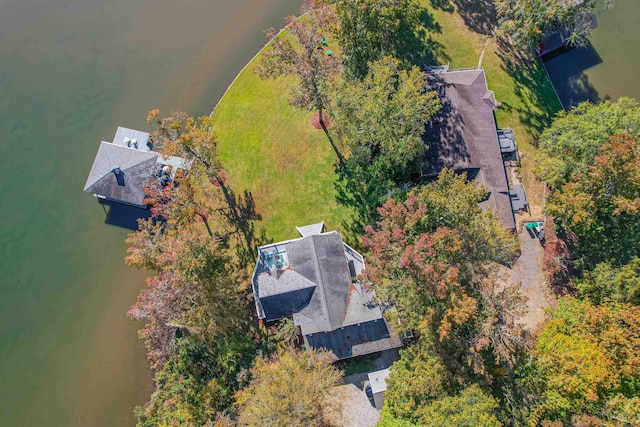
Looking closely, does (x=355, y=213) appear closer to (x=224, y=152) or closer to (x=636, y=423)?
(x=224, y=152)

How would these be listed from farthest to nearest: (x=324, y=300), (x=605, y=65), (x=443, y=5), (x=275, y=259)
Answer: (x=443, y=5)
(x=605, y=65)
(x=275, y=259)
(x=324, y=300)


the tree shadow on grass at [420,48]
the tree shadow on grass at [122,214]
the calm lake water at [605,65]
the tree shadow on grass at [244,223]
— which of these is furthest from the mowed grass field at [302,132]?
the tree shadow on grass at [122,214]

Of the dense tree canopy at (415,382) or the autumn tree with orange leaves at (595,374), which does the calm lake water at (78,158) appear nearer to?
the dense tree canopy at (415,382)

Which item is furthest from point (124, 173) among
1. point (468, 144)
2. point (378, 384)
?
point (468, 144)

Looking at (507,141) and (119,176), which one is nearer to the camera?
(119,176)

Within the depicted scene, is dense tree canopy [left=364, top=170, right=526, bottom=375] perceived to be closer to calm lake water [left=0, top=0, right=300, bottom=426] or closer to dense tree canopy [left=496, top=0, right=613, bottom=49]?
dense tree canopy [left=496, top=0, right=613, bottom=49]

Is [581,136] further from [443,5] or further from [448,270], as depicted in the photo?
[443,5]
